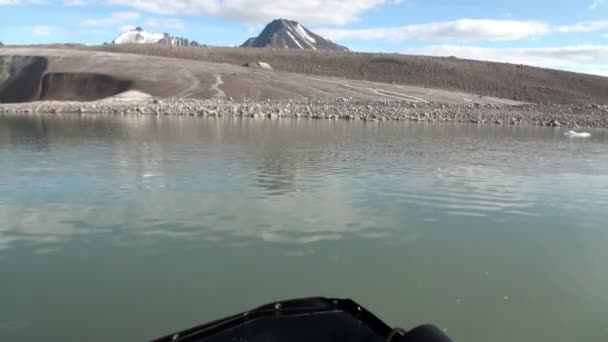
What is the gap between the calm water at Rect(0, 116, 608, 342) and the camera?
547 centimetres

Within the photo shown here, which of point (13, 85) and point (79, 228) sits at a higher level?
point (13, 85)

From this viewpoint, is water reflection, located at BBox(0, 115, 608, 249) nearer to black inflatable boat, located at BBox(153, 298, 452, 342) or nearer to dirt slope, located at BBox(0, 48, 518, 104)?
black inflatable boat, located at BBox(153, 298, 452, 342)

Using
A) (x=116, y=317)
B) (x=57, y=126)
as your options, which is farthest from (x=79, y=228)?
(x=57, y=126)

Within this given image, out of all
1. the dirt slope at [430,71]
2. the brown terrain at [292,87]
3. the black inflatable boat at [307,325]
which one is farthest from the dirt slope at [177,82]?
the black inflatable boat at [307,325]

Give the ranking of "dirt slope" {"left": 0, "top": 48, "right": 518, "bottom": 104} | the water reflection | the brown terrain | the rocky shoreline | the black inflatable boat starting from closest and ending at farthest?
the black inflatable boat < the water reflection < the rocky shoreline < the brown terrain < "dirt slope" {"left": 0, "top": 48, "right": 518, "bottom": 104}

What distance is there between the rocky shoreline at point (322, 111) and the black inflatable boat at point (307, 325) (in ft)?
112

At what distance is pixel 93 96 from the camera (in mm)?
49750

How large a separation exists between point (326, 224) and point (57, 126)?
23280 mm

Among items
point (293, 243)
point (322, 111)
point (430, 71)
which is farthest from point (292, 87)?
point (293, 243)

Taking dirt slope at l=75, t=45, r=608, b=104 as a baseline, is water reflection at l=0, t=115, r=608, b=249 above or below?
below

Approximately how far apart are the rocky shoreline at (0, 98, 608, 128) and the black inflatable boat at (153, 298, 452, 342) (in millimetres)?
34063

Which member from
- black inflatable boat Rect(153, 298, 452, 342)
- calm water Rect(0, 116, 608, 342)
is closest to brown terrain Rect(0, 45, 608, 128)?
calm water Rect(0, 116, 608, 342)

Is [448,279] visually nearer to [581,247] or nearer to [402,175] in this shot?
[581,247]

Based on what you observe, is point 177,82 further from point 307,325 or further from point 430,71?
point 307,325
